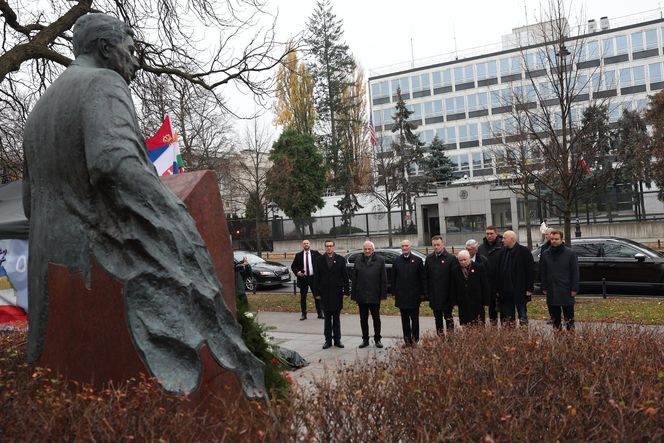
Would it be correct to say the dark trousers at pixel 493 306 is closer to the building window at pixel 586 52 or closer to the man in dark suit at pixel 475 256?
the man in dark suit at pixel 475 256

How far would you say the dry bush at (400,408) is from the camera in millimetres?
2955

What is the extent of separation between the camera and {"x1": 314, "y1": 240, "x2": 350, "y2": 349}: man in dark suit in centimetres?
1084

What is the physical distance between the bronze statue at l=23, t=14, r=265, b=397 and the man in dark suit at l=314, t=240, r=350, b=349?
6.91 m

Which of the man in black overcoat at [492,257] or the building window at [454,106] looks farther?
the building window at [454,106]

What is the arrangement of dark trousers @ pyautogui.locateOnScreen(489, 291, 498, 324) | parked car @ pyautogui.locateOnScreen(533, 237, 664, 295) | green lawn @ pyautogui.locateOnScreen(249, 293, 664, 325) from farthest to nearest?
parked car @ pyautogui.locateOnScreen(533, 237, 664, 295) < green lawn @ pyautogui.locateOnScreen(249, 293, 664, 325) < dark trousers @ pyautogui.locateOnScreen(489, 291, 498, 324)

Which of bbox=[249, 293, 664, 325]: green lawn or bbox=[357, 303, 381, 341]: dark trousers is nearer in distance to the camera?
bbox=[357, 303, 381, 341]: dark trousers

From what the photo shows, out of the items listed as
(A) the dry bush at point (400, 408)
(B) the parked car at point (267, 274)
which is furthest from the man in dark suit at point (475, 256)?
(B) the parked car at point (267, 274)

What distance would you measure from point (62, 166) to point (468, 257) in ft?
22.4

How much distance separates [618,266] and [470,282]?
8.48 metres

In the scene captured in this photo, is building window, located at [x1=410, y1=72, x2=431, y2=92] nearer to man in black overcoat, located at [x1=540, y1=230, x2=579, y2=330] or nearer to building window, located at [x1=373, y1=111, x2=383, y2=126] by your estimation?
building window, located at [x1=373, y1=111, x2=383, y2=126]

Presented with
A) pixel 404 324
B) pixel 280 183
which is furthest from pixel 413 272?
pixel 280 183

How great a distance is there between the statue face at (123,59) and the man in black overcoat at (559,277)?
23.9 feet

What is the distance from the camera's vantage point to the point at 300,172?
1969 inches

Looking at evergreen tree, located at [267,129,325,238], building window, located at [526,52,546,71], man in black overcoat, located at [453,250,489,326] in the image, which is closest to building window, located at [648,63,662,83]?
building window, located at [526,52,546,71]
